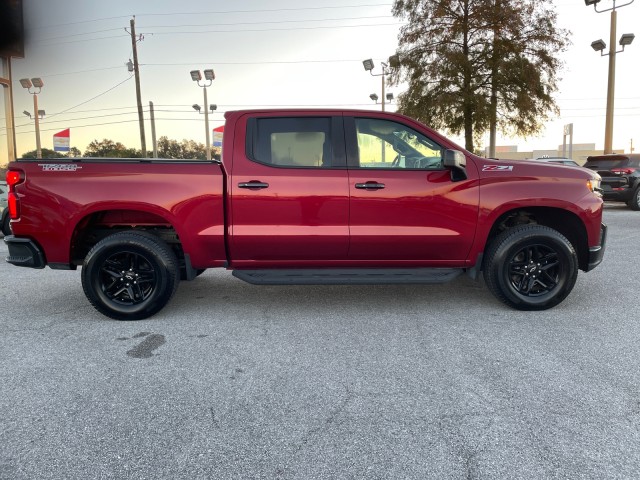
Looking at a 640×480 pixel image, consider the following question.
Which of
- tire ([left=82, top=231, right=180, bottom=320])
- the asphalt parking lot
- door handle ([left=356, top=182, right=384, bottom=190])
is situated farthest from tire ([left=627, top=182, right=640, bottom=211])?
tire ([left=82, top=231, right=180, bottom=320])

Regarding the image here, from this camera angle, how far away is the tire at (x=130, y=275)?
4312mm

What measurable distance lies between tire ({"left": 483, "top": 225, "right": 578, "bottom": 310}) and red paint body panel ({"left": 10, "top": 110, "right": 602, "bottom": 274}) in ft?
0.73

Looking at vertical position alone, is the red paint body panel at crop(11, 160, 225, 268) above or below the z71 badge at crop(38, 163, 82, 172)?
below

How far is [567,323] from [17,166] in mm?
5108

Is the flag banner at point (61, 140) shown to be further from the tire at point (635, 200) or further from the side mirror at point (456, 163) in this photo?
the side mirror at point (456, 163)

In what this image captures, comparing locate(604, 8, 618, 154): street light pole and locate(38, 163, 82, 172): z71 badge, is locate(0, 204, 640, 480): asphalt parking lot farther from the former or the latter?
locate(604, 8, 618, 154): street light pole

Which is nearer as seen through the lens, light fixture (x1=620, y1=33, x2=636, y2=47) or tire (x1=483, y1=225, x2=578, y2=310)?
tire (x1=483, y1=225, x2=578, y2=310)

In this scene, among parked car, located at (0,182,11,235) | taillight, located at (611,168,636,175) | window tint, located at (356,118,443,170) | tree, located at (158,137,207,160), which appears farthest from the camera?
tree, located at (158,137,207,160)

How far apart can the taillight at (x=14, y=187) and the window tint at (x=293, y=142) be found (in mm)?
2072

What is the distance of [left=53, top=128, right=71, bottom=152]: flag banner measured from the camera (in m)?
32.7

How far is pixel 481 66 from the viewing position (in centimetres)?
2377

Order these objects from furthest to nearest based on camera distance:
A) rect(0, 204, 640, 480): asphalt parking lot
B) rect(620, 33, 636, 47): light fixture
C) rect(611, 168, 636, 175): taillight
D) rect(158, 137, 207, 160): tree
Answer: rect(158, 137, 207, 160): tree → rect(620, 33, 636, 47): light fixture → rect(611, 168, 636, 175): taillight → rect(0, 204, 640, 480): asphalt parking lot

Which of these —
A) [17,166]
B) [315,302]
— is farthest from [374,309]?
A: [17,166]

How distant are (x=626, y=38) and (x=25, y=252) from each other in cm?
2406
